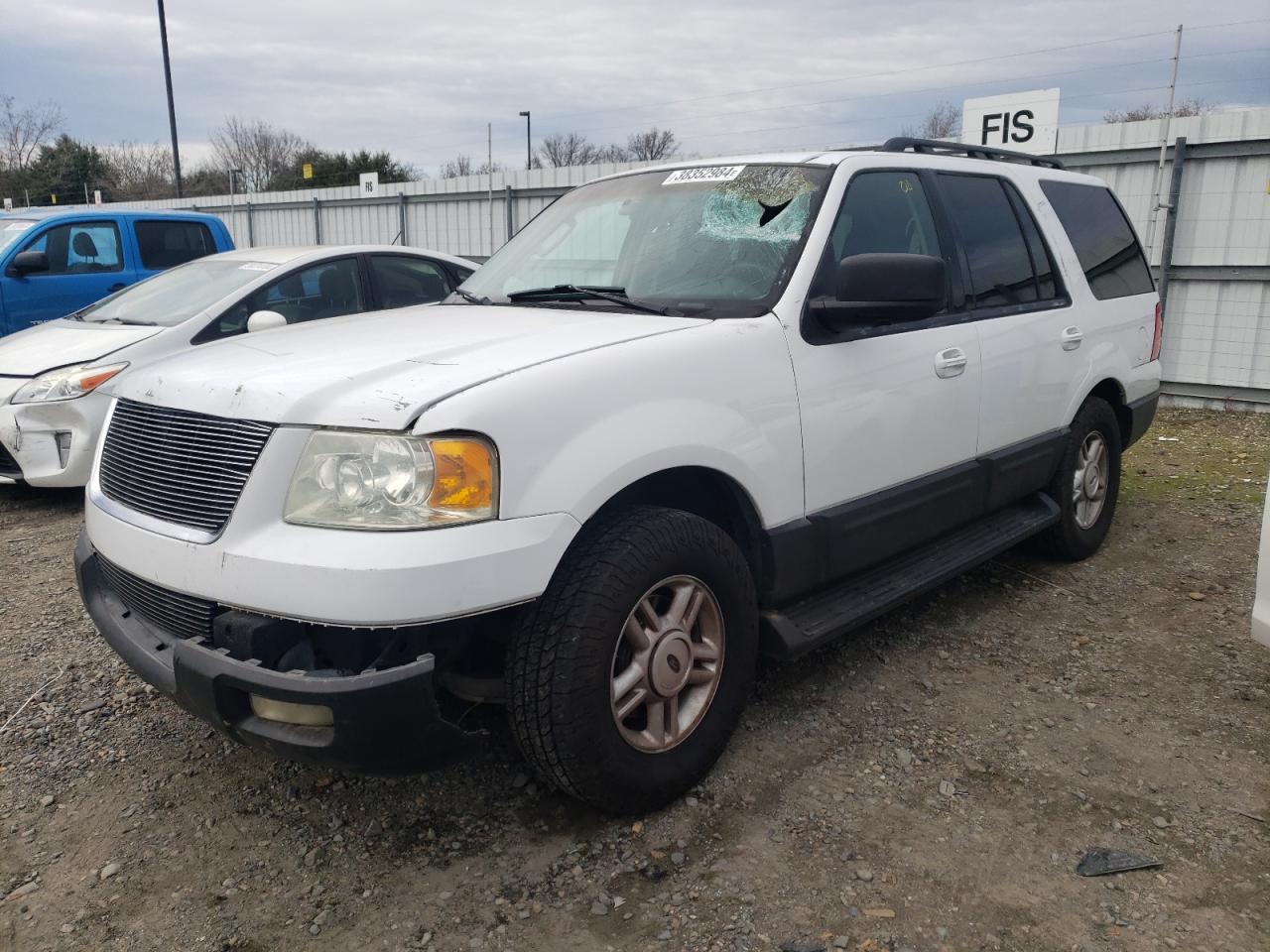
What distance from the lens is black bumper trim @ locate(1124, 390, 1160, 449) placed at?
5.15 m

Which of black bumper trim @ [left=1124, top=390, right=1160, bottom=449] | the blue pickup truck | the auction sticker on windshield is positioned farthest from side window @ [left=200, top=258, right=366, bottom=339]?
black bumper trim @ [left=1124, top=390, right=1160, bottom=449]

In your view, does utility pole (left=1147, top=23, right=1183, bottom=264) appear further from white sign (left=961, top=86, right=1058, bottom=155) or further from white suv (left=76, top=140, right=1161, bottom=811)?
white suv (left=76, top=140, right=1161, bottom=811)

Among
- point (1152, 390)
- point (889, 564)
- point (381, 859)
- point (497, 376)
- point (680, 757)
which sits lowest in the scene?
point (381, 859)

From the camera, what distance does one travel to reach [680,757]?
2750 millimetres

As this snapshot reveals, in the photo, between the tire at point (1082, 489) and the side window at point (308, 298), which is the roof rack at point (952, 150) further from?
the side window at point (308, 298)

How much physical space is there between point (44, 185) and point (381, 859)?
51.9 m

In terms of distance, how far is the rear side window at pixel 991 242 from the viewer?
12.8 ft

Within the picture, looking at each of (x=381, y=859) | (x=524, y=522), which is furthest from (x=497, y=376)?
(x=381, y=859)

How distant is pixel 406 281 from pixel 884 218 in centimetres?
429

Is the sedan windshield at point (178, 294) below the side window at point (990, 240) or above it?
below

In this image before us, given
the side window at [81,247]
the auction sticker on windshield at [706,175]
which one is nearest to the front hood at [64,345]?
the side window at [81,247]

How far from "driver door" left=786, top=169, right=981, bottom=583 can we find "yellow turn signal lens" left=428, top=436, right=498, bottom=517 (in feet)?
3.82

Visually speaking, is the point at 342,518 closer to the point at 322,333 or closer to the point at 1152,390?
the point at 322,333

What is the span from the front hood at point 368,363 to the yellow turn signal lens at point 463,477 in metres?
0.11
